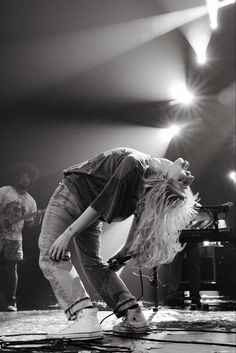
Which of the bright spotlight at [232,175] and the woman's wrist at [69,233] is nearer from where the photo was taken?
the woman's wrist at [69,233]

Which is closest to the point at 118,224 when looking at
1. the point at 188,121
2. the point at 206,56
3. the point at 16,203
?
the point at 16,203

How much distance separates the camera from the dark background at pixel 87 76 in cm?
253

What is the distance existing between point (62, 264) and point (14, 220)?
1369 mm

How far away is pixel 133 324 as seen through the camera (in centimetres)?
150

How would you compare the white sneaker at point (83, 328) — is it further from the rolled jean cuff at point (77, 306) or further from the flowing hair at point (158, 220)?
the flowing hair at point (158, 220)

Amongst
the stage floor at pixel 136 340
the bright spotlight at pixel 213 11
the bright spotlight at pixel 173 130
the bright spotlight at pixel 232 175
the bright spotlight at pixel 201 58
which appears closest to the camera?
the stage floor at pixel 136 340

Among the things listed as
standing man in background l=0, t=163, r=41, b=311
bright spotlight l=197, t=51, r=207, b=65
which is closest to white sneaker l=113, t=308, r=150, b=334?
standing man in background l=0, t=163, r=41, b=311

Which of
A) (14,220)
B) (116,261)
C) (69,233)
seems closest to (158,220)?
(116,261)

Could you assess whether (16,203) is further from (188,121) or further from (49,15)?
(188,121)

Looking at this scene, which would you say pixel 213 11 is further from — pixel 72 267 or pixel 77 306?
pixel 77 306

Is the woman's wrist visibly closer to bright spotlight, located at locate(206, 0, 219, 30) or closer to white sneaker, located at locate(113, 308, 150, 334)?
white sneaker, located at locate(113, 308, 150, 334)

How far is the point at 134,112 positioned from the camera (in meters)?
3.33

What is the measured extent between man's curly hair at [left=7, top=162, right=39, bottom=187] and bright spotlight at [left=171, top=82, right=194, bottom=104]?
149 centimetres

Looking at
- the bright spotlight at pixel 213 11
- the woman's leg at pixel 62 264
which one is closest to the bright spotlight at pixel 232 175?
the bright spotlight at pixel 213 11
